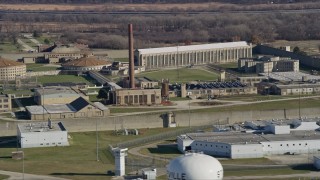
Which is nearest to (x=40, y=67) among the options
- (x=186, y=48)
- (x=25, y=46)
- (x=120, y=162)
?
(x=186, y=48)

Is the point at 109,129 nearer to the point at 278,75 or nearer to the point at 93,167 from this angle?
the point at 93,167

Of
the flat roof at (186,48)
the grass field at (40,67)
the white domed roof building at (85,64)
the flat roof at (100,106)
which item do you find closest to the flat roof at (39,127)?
the flat roof at (100,106)

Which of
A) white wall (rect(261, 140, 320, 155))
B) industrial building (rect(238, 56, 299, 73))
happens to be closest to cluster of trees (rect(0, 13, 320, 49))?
industrial building (rect(238, 56, 299, 73))

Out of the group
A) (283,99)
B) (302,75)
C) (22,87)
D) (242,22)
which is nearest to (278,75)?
(302,75)

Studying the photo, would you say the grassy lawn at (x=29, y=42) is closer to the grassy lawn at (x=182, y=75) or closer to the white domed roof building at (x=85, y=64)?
the white domed roof building at (x=85, y=64)

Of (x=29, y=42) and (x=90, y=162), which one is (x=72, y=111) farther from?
(x=29, y=42)

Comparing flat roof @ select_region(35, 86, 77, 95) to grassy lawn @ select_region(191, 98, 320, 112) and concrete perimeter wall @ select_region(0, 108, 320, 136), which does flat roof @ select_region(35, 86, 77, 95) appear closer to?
concrete perimeter wall @ select_region(0, 108, 320, 136)
